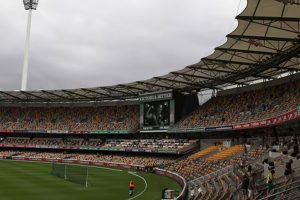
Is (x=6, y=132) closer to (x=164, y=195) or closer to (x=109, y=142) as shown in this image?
(x=109, y=142)

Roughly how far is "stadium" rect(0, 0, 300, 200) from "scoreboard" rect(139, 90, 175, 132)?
0.16m

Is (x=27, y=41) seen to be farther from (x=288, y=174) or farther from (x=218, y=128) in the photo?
(x=288, y=174)

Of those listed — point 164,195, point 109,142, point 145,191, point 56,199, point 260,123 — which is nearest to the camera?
point 164,195

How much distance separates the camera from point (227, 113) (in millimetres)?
50500

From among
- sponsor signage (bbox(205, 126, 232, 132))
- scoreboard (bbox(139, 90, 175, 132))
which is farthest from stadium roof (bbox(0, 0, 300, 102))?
sponsor signage (bbox(205, 126, 232, 132))

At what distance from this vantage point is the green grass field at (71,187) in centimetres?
2911

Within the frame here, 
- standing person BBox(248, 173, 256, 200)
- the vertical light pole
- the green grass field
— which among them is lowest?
the green grass field

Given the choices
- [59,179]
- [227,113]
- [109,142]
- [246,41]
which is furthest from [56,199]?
[109,142]

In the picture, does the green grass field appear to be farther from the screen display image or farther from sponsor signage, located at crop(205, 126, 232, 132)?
the screen display image

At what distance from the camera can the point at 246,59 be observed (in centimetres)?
3725

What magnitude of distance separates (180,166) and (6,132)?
44.7 m

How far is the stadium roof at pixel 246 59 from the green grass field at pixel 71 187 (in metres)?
13.3

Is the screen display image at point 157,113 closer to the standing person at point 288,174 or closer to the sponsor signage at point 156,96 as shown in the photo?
the sponsor signage at point 156,96

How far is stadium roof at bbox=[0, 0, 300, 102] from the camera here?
2447cm
